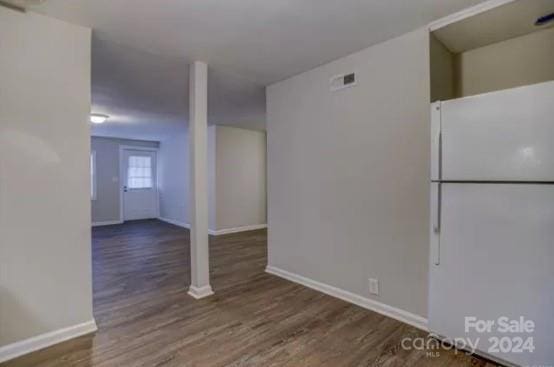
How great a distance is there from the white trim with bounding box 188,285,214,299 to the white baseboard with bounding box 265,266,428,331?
36.6 inches

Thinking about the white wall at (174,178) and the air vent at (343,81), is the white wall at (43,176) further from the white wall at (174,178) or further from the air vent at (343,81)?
the white wall at (174,178)

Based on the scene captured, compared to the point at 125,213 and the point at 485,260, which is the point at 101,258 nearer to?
the point at 125,213

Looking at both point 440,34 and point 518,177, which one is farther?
point 440,34

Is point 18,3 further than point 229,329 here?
No

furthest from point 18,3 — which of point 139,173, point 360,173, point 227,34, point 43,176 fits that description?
point 139,173

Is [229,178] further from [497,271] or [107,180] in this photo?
[497,271]

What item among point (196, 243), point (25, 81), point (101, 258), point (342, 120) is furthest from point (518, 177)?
point (101, 258)

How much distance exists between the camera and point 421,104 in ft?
7.69

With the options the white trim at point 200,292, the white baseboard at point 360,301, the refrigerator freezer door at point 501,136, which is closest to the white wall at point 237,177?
the white baseboard at point 360,301

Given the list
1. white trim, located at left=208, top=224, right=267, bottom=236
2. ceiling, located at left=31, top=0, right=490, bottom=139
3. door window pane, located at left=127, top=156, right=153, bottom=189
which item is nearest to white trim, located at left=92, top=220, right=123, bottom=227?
door window pane, located at left=127, top=156, right=153, bottom=189

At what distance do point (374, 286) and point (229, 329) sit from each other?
4.35 ft

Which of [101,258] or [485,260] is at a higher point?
[485,260]

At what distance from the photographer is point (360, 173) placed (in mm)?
2771

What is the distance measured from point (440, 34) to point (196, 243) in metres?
2.83
